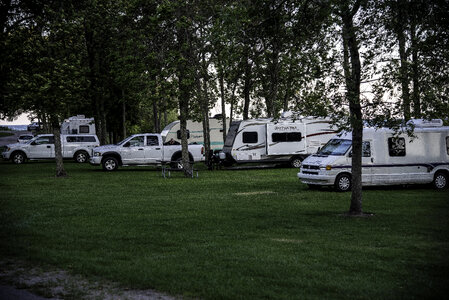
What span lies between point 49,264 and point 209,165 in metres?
23.5

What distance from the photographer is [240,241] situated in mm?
9797

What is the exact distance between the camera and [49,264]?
26.1ft

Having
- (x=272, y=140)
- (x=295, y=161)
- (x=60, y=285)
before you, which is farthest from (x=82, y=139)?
(x=60, y=285)

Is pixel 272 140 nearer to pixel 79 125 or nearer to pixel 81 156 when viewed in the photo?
pixel 81 156

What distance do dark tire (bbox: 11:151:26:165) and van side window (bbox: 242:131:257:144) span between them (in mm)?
14561

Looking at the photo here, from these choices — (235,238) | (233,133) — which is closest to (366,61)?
(235,238)

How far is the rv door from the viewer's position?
104 ft

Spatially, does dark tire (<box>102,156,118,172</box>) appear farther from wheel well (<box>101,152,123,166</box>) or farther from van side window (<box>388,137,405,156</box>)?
van side window (<box>388,137,405,156</box>)

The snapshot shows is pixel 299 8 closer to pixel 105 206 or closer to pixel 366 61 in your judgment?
pixel 366 61

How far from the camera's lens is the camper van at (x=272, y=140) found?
1232 inches

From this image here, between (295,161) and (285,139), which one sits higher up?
(285,139)

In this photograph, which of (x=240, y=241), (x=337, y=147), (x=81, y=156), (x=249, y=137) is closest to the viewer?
(x=240, y=241)

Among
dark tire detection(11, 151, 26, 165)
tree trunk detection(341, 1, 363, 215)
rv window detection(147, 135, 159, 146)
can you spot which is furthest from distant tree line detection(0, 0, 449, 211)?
dark tire detection(11, 151, 26, 165)

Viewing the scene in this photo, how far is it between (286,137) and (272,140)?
86cm
